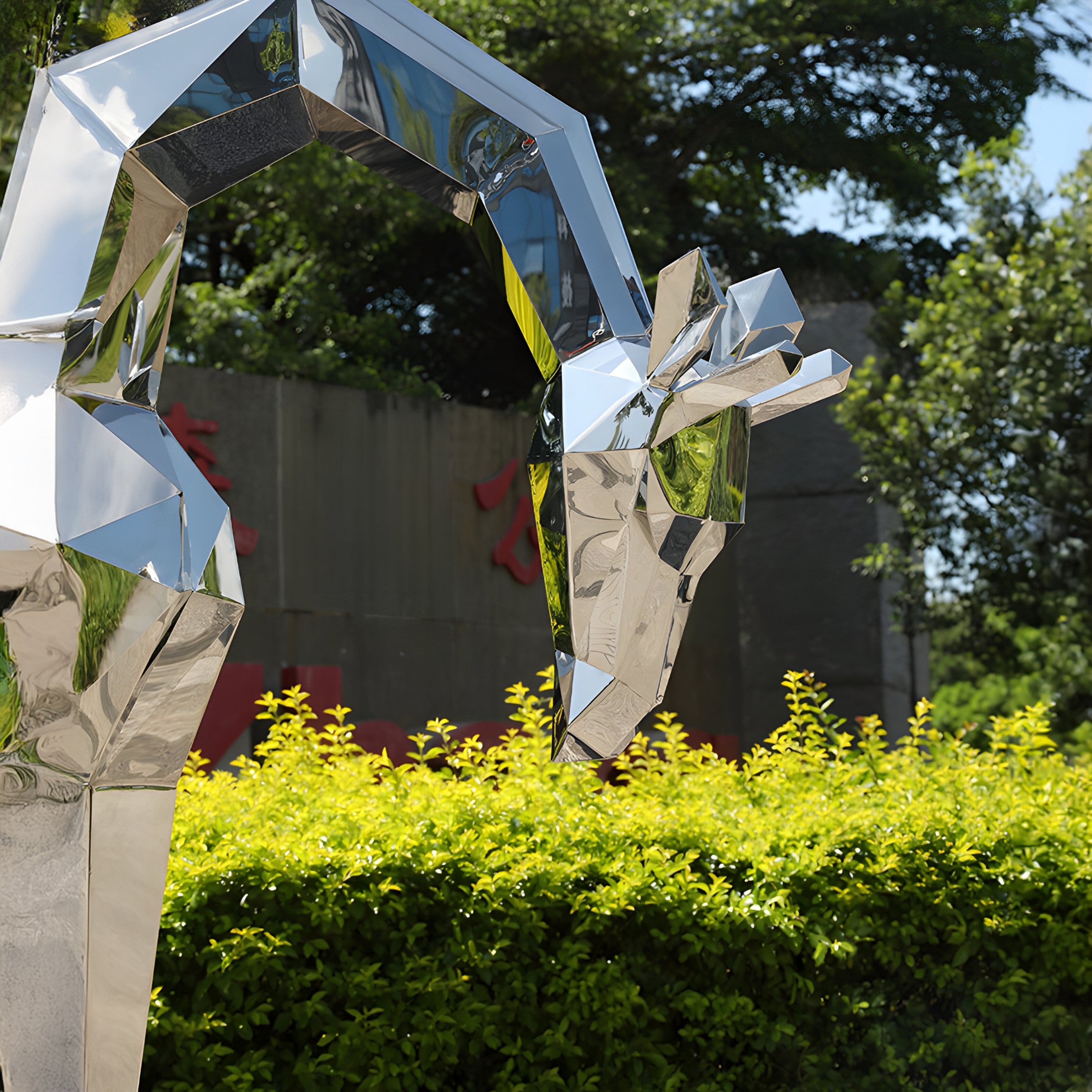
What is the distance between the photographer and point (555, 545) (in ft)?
4.20

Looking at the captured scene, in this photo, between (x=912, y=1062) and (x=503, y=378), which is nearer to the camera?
(x=912, y=1062)

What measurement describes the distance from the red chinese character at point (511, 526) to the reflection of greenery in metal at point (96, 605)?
7.44 m

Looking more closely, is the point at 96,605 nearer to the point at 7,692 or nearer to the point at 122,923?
the point at 7,692

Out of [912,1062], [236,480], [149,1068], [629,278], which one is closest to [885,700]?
[236,480]

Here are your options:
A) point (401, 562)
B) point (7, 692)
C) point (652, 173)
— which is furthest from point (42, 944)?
point (652, 173)

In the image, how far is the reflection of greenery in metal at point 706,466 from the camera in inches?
49.3

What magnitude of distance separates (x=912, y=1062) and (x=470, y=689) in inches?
211

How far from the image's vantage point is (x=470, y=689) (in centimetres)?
853

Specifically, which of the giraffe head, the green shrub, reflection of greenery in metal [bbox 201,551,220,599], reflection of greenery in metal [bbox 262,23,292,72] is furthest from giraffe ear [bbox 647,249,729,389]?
the green shrub

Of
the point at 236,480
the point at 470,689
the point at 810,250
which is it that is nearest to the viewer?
the point at 236,480

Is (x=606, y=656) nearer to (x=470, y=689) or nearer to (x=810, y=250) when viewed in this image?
(x=470, y=689)

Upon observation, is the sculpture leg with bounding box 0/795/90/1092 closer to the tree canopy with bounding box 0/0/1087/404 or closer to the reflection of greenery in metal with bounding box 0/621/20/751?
the reflection of greenery in metal with bounding box 0/621/20/751

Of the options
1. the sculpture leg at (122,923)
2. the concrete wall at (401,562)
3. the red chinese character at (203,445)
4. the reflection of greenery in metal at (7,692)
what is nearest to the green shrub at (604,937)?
the sculpture leg at (122,923)

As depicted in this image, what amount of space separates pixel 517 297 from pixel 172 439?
1.33 feet
